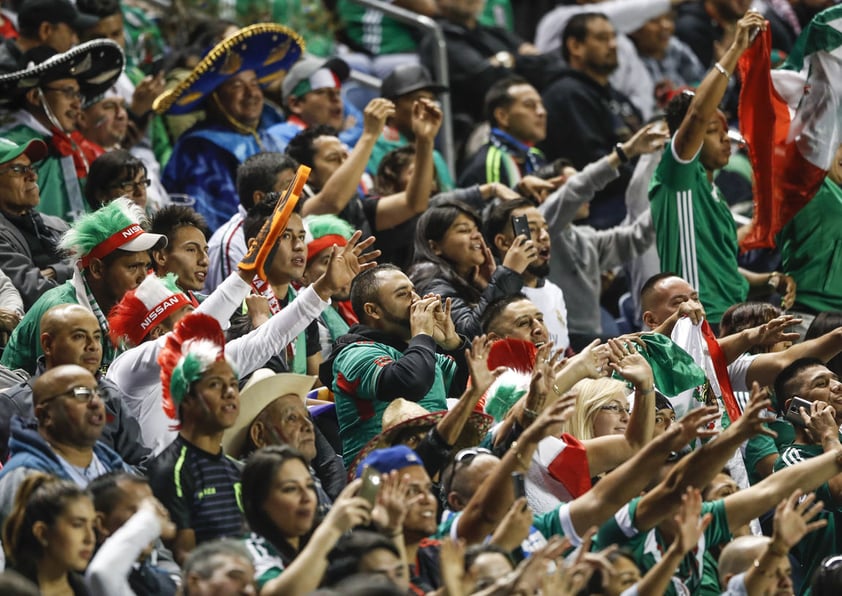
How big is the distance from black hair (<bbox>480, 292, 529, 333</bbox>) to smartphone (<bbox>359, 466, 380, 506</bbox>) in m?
2.35

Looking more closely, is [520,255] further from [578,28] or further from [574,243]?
[578,28]

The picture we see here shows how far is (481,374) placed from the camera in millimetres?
7176

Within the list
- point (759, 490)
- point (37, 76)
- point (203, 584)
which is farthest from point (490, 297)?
point (203, 584)

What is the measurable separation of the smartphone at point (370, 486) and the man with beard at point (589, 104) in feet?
19.3

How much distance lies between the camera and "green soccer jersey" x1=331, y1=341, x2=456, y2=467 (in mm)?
7605

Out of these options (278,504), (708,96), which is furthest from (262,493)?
(708,96)

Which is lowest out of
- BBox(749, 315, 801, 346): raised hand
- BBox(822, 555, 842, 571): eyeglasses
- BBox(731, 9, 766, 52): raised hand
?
BBox(822, 555, 842, 571): eyeglasses

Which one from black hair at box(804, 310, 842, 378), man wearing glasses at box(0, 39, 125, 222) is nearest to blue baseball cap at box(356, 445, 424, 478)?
man wearing glasses at box(0, 39, 125, 222)

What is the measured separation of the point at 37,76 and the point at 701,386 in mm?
3926

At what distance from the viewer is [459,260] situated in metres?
9.20

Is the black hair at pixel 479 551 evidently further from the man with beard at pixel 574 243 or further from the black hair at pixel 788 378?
the man with beard at pixel 574 243

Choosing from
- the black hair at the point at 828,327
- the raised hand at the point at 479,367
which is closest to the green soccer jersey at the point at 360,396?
the raised hand at the point at 479,367

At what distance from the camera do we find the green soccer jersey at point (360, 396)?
7605 mm

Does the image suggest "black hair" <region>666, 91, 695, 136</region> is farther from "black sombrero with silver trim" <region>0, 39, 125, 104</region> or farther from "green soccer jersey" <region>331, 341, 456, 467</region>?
"black sombrero with silver trim" <region>0, 39, 125, 104</region>
